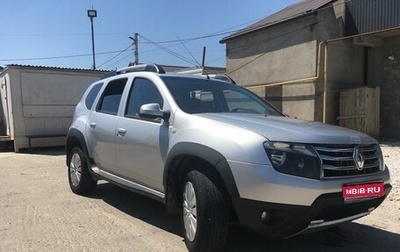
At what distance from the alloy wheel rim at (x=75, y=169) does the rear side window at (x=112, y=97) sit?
1014 mm

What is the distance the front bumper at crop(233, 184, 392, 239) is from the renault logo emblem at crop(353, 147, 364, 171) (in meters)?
0.33

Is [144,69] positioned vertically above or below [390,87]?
above

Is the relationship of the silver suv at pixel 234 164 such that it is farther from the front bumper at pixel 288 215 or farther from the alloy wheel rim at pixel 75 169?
the alloy wheel rim at pixel 75 169

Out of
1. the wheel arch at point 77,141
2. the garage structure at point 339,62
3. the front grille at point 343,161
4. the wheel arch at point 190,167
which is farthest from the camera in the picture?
the garage structure at point 339,62

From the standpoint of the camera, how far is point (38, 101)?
50.5 ft

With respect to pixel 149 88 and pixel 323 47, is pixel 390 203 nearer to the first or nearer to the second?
pixel 149 88

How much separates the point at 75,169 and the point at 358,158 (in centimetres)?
459

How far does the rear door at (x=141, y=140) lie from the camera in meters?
4.59

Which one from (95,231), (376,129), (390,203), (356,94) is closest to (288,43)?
(356,94)

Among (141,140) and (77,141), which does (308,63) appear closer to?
(77,141)

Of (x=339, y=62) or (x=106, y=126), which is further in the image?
(x=339, y=62)

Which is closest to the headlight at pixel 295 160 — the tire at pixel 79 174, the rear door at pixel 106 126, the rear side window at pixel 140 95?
the rear side window at pixel 140 95

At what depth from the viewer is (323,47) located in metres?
13.6

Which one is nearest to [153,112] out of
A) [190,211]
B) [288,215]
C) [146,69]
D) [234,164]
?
[190,211]
